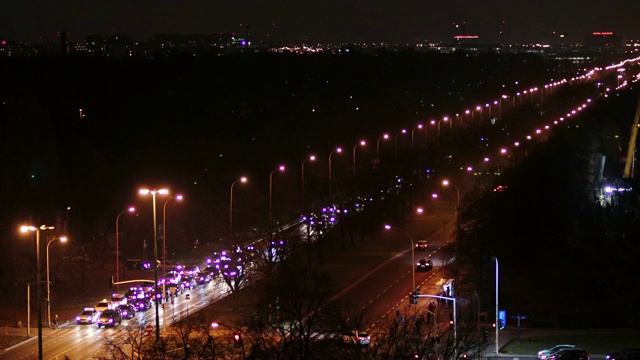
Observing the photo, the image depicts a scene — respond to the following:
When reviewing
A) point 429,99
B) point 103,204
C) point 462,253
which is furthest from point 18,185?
point 429,99

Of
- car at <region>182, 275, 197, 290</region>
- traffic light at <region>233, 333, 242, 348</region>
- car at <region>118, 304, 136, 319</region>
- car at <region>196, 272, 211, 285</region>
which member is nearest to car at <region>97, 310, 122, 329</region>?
car at <region>118, 304, 136, 319</region>

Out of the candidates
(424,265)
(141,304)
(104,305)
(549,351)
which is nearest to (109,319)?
(104,305)

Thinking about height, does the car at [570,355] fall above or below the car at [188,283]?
above

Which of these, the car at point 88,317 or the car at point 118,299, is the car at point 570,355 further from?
the car at point 118,299

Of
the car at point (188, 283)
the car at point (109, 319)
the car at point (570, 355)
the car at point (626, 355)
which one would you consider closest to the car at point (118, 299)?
the car at point (109, 319)

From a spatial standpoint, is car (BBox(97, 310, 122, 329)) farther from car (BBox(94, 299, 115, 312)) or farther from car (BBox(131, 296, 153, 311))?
car (BBox(131, 296, 153, 311))

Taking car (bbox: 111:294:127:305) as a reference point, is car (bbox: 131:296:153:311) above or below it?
below

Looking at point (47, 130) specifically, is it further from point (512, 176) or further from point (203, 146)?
point (512, 176)
